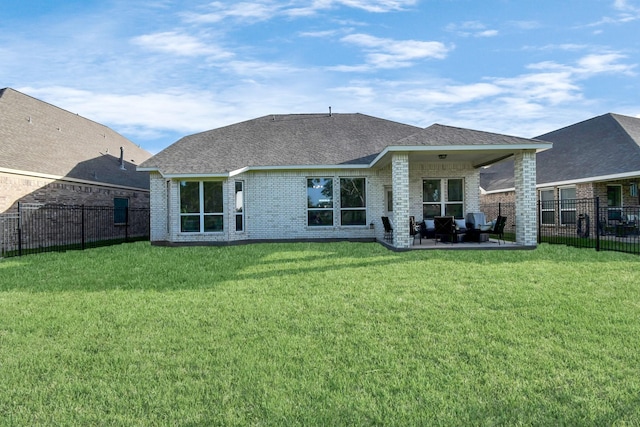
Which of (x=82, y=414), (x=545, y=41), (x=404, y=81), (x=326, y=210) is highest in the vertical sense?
(x=545, y=41)

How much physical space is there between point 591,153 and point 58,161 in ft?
87.0

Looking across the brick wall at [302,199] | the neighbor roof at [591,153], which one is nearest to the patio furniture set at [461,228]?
the brick wall at [302,199]

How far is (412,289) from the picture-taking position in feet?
23.6

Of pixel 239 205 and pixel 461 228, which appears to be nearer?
pixel 461 228

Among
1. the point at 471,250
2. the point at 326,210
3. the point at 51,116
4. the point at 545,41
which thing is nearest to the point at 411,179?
the point at 326,210

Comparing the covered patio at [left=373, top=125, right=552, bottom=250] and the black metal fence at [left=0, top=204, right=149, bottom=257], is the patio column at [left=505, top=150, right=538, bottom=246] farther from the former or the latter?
the black metal fence at [left=0, top=204, right=149, bottom=257]

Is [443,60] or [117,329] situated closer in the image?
[117,329]

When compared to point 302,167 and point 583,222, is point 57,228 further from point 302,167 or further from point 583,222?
point 583,222

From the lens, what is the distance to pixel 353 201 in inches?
675

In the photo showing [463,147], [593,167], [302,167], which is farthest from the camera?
[593,167]

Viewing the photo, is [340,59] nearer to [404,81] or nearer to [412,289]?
[404,81]

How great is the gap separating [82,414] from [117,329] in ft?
7.35

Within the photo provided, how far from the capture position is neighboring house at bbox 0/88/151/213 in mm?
16406

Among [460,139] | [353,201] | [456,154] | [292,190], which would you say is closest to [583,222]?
[456,154]
